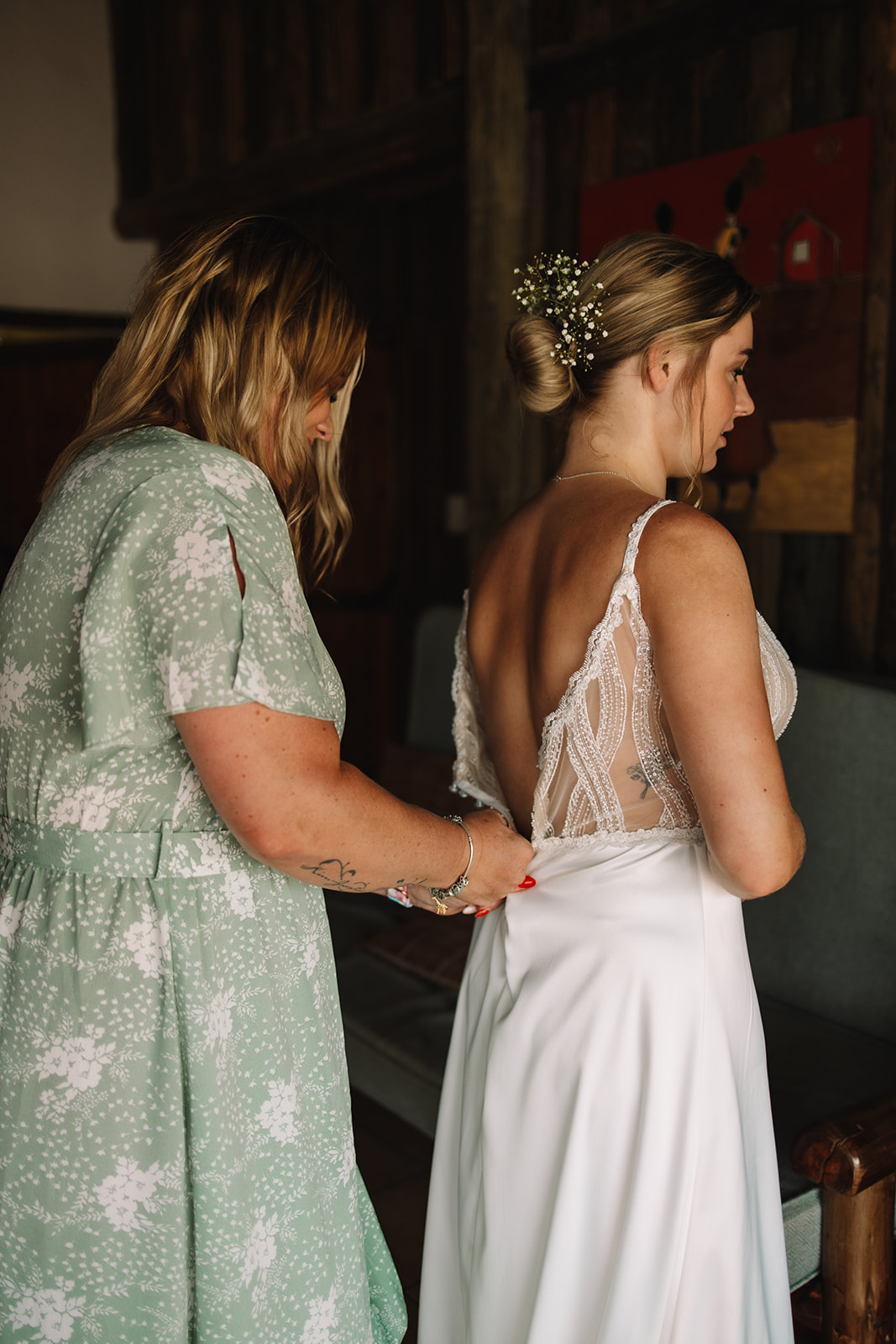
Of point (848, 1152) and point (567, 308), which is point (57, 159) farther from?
point (848, 1152)

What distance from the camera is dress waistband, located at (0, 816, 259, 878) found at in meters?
1.17

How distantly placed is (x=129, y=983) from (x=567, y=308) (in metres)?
1.04

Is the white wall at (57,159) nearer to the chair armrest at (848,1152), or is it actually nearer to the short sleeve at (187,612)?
the short sleeve at (187,612)

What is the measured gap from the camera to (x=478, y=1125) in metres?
1.62

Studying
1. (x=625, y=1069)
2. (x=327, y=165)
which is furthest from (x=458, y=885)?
(x=327, y=165)

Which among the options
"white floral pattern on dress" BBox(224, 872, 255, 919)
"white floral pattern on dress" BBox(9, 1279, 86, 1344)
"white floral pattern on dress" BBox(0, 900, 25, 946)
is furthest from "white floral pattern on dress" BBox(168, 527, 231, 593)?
"white floral pattern on dress" BBox(9, 1279, 86, 1344)

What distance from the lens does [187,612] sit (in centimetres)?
107

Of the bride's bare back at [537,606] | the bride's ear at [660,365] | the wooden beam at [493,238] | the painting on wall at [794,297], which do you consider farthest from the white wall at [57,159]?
the bride's ear at [660,365]

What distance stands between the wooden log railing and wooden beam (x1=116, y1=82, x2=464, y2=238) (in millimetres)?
3020

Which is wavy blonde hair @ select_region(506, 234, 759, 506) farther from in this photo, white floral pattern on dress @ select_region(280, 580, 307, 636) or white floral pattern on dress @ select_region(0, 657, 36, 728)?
white floral pattern on dress @ select_region(0, 657, 36, 728)

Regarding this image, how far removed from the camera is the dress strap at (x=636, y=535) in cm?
131

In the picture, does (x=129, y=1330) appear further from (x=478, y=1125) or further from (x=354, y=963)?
(x=354, y=963)

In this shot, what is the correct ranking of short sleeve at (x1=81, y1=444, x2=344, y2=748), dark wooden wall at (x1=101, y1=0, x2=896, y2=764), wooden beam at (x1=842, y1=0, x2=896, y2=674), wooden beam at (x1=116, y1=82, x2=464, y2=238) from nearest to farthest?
short sleeve at (x1=81, y1=444, x2=344, y2=748) < wooden beam at (x1=842, y1=0, x2=896, y2=674) < dark wooden wall at (x1=101, y1=0, x2=896, y2=764) < wooden beam at (x1=116, y1=82, x2=464, y2=238)

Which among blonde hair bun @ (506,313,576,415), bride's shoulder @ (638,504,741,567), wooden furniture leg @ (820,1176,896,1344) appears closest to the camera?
bride's shoulder @ (638,504,741,567)
